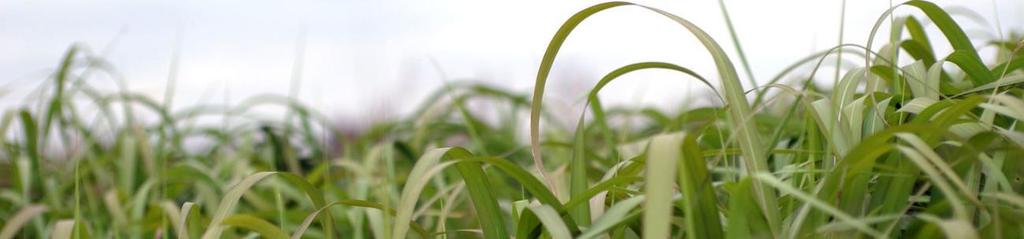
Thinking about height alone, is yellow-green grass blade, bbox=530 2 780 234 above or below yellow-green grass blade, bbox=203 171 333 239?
above

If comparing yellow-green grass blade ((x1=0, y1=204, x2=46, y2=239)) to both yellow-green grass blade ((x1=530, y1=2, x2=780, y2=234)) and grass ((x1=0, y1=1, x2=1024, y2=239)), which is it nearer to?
grass ((x1=0, y1=1, x2=1024, y2=239))

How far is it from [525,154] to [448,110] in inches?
15.2

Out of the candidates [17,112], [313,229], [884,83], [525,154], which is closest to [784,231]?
[884,83]

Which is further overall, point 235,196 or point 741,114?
point 235,196

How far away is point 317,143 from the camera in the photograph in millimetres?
2998

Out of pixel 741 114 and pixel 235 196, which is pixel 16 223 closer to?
pixel 235 196

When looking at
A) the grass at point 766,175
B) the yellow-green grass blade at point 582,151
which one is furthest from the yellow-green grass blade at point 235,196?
the yellow-green grass blade at point 582,151

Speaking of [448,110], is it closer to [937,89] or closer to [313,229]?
[313,229]

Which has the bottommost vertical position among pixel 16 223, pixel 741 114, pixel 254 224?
pixel 16 223

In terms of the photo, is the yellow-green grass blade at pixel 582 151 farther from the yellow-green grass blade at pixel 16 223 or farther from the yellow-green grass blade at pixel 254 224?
the yellow-green grass blade at pixel 16 223

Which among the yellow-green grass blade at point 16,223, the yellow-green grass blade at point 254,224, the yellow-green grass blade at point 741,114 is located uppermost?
the yellow-green grass blade at point 741,114

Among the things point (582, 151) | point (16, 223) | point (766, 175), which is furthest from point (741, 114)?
point (16, 223)

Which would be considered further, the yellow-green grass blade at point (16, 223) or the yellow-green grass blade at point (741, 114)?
the yellow-green grass blade at point (16, 223)

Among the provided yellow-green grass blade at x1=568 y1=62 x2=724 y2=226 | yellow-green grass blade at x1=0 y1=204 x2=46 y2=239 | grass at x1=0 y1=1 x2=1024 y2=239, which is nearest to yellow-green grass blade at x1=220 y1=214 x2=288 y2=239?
grass at x1=0 y1=1 x2=1024 y2=239
